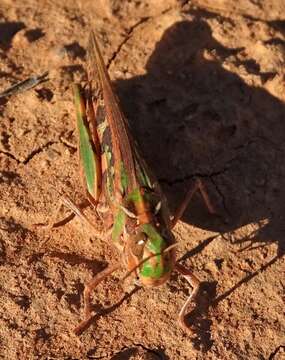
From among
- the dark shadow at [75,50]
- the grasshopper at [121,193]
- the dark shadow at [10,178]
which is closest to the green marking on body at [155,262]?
the grasshopper at [121,193]

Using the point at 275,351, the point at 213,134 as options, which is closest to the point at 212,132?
the point at 213,134

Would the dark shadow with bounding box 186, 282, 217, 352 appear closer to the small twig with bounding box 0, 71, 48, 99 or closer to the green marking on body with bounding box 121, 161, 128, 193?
the green marking on body with bounding box 121, 161, 128, 193

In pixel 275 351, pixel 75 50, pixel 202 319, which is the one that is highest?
pixel 75 50

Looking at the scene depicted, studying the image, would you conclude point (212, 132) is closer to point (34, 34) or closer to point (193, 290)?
point (193, 290)

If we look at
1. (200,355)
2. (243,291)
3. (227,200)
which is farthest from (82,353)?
(227,200)

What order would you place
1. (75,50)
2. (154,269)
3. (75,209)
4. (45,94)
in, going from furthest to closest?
1. (75,50)
2. (45,94)
3. (75,209)
4. (154,269)

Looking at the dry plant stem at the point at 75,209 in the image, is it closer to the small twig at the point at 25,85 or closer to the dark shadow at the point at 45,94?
the dark shadow at the point at 45,94

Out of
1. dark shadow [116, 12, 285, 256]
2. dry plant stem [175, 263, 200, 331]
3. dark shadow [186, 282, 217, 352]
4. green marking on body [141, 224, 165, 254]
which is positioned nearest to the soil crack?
dark shadow [186, 282, 217, 352]
